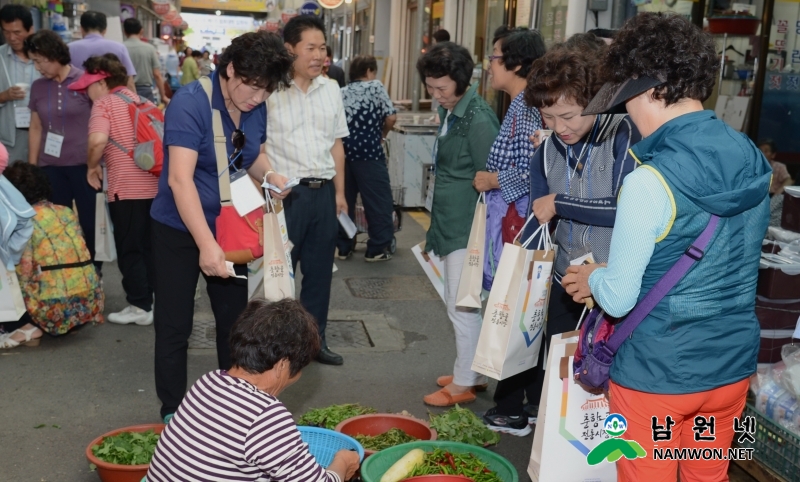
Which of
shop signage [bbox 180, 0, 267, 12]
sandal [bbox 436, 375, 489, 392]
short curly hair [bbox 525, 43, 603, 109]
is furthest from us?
shop signage [bbox 180, 0, 267, 12]

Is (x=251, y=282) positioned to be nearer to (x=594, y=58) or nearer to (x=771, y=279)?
(x=594, y=58)

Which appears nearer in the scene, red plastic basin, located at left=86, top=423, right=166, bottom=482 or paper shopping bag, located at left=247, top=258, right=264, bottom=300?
red plastic basin, located at left=86, top=423, right=166, bottom=482

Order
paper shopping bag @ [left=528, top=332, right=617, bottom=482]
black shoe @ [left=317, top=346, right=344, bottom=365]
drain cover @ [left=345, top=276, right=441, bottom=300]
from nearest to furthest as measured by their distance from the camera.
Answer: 1. paper shopping bag @ [left=528, top=332, right=617, bottom=482]
2. black shoe @ [left=317, top=346, right=344, bottom=365]
3. drain cover @ [left=345, top=276, right=441, bottom=300]

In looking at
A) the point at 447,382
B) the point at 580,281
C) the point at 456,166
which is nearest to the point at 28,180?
the point at 456,166

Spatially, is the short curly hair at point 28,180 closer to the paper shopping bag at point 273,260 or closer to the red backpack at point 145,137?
the red backpack at point 145,137

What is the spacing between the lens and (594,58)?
11.4 feet

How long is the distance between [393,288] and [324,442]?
4.13 metres

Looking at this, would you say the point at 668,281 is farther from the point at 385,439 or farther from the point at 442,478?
the point at 385,439

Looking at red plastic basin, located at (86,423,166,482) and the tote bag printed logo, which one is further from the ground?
the tote bag printed logo

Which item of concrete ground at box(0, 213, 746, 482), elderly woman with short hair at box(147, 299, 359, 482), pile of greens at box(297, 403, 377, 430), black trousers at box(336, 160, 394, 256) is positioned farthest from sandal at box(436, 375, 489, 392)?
black trousers at box(336, 160, 394, 256)

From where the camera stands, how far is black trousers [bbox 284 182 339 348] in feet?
17.0

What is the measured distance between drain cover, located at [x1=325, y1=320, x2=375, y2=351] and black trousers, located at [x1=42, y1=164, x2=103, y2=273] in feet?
6.50

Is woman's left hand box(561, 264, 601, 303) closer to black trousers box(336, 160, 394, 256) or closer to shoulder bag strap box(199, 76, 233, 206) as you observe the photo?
shoulder bag strap box(199, 76, 233, 206)

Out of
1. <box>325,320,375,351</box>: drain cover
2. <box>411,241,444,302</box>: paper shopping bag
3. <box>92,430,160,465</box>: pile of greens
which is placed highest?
<box>411,241,444,302</box>: paper shopping bag
